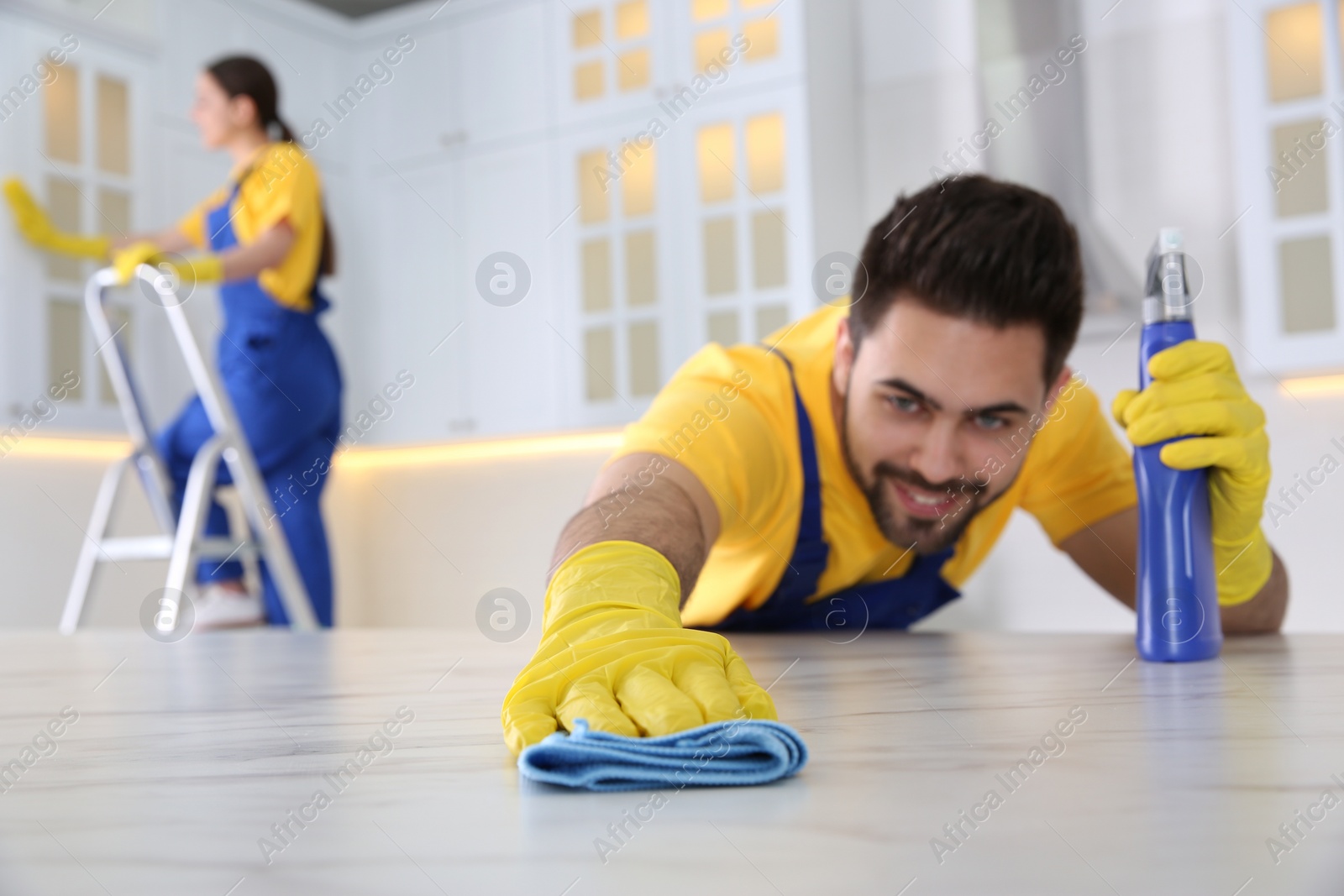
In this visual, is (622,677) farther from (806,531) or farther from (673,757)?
(806,531)

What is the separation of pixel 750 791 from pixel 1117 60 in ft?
9.10

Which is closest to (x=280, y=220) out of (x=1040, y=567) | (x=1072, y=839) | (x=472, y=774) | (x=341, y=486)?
(x=341, y=486)

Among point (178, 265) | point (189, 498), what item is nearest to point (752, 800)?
point (189, 498)

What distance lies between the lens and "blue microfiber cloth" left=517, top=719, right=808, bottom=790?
0.40m

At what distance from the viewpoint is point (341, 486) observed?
3.97 m

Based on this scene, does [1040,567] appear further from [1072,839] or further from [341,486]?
[1072,839]

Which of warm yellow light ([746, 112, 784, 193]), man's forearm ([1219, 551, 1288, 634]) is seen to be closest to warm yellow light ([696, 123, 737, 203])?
warm yellow light ([746, 112, 784, 193])

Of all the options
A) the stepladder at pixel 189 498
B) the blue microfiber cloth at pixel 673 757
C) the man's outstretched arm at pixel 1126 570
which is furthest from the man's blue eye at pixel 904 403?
the stepladder at pixel 189 498

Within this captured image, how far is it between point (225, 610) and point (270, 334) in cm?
61

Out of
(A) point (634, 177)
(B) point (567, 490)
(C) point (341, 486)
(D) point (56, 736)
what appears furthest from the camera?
(C) point (341, 486)

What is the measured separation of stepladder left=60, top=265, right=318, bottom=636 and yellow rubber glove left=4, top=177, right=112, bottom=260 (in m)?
0.46

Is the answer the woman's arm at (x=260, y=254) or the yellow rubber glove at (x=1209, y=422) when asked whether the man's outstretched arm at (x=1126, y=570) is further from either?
the woman's arm at (x=260, y=254)

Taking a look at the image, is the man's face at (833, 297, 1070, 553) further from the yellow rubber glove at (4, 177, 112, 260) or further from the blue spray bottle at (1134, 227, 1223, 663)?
the yellow rubber glove at (4, 177, 112, 260)

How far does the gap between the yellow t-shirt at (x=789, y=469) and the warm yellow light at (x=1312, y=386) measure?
4.58ft
